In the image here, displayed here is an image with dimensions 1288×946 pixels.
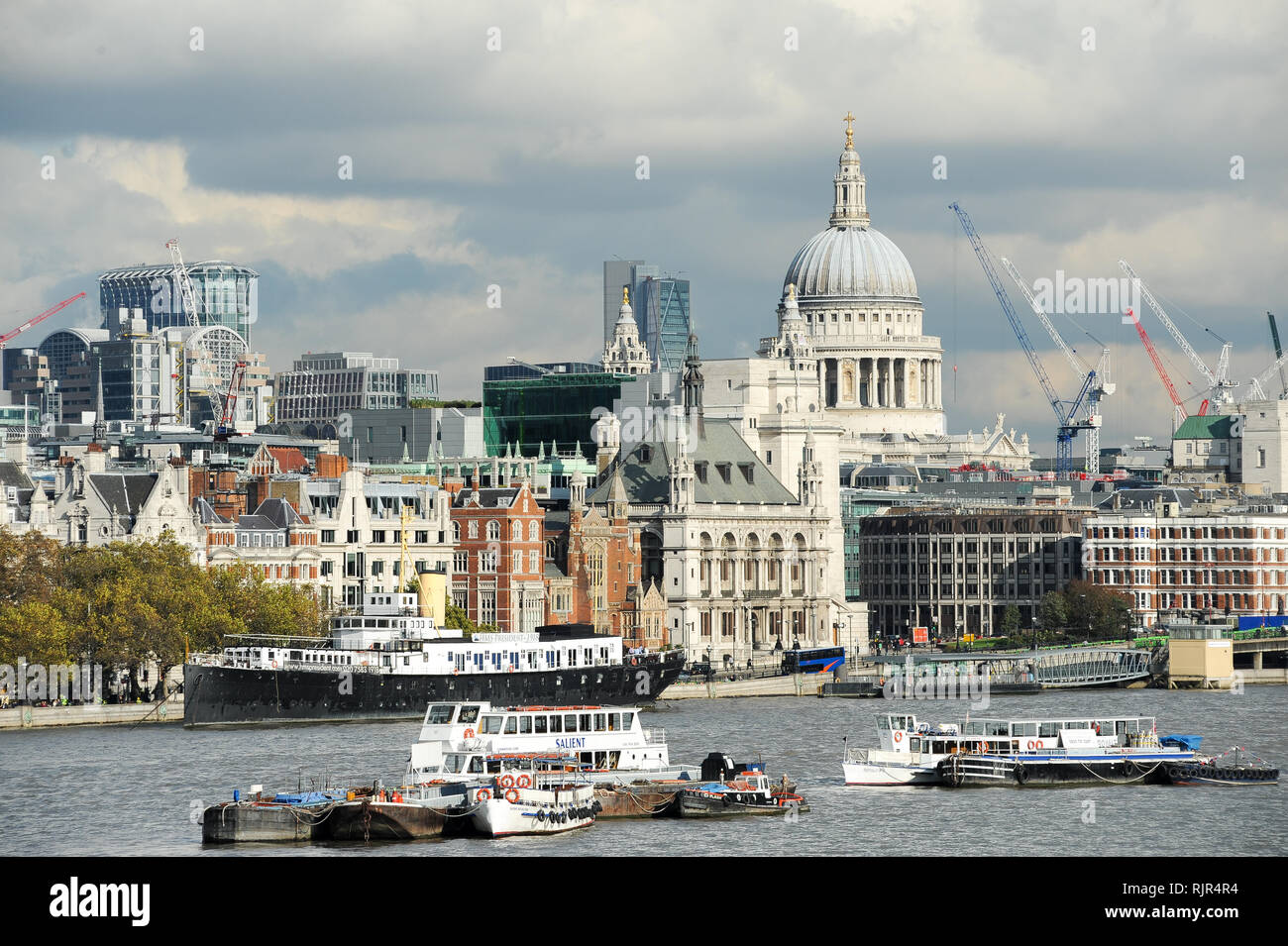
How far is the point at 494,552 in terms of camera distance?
5940 inches

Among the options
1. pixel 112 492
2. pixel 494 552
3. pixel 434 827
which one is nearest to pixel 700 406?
pixel 494 552

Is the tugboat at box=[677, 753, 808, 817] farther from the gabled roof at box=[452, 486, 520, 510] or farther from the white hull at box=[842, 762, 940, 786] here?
the gabled roof at box=[452, 486, 520, 510]

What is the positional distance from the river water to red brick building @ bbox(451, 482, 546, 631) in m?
38.0

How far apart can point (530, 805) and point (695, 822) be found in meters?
5.71

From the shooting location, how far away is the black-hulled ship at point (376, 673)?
354ft

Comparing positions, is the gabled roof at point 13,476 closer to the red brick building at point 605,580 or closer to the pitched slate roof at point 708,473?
the red brick building at point 605,580

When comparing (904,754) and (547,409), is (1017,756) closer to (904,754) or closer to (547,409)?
(904,754)

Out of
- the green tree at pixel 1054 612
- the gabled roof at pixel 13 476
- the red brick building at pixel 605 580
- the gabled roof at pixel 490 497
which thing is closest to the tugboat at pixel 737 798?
the gabled roof at pixel 13 476

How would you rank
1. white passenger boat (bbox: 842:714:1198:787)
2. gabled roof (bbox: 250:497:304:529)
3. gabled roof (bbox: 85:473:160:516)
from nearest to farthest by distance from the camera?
white passenger boat (bbox: 842:714:1198:787) → gabled roof (bbox: 85:473:160:516) → gabled roof (bbox: 250:497:304:529)

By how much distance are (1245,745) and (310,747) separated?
35.8m

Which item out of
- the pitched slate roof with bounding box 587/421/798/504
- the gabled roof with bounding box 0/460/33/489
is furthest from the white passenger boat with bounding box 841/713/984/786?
the pitched slate roof with bounding box 587/421/798/504

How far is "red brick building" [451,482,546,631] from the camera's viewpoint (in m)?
150

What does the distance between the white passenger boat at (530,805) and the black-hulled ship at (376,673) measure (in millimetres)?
36778
